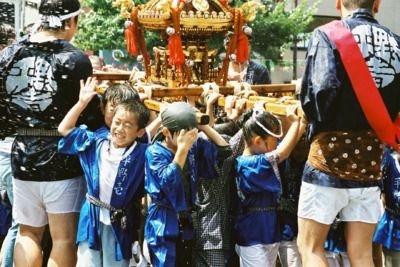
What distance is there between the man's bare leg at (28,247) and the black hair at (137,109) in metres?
0.95

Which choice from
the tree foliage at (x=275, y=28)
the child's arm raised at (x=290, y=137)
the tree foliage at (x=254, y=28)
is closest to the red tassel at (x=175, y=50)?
the child's arm raised at (x=290, y=137)

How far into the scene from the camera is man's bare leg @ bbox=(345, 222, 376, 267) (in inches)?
124

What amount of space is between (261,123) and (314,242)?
79 cm

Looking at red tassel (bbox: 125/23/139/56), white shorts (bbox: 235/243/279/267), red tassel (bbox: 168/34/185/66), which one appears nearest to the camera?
white shorts (bbox: 235/243/279/267)

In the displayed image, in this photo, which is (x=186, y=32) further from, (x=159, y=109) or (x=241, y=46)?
(x=159, y=109)

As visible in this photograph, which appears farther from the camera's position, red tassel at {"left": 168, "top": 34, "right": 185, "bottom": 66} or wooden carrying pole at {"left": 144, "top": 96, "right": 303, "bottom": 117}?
red tassel at {"left": 168, "top": 34, "right": 185, "bottom": 66}

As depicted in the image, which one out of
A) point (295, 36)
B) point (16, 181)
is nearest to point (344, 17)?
point (16, 181)

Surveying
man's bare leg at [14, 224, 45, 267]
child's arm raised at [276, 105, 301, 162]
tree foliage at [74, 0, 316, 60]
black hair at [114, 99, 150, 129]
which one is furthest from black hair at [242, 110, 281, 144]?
tree foliage at [74, 0, 316, 60]

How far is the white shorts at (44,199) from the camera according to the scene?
3775 mm

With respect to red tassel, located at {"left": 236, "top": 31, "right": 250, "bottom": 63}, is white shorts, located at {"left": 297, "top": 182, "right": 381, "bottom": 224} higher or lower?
lower

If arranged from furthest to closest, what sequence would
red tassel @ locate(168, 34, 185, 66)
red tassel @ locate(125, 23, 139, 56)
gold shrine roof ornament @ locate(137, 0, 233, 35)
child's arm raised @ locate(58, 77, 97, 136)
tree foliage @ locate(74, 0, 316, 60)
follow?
tree foliage @ locate(74, 0, 316, 60)
red tassel @ locate(125, 23, 139, 56)
gold shrine roof ornament @ locate(137, 0, 233, 35)
red tassel @ locate(168, 34, 185, 66)
child's arm raised @ locate(58, 77, 97, 136)

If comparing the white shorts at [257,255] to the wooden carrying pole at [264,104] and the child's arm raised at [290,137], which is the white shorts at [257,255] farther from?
the wooden carrying pole at [264,104]

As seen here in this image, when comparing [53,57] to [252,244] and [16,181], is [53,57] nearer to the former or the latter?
[16,181]

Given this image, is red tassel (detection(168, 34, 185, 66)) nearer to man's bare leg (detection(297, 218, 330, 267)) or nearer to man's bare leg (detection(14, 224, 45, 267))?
man's bare leg (detection(14, 224, 45, 267))
